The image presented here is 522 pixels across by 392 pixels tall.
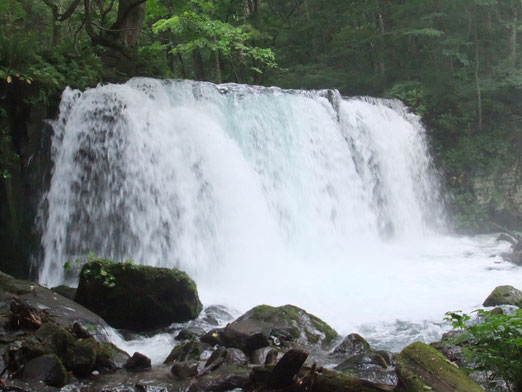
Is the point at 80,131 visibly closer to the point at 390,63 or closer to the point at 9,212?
the point at 9,212

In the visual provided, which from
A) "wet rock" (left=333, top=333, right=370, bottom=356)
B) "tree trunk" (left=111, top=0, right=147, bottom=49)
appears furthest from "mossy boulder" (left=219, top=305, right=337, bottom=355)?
"tree trunk" (left=111, top=0, right=147, bottom=49)

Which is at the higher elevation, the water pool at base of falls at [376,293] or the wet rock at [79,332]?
the wet rock at [79,332]

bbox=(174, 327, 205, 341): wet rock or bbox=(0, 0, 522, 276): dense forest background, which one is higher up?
bbox=(0, 0, 522, 276): dense forest background

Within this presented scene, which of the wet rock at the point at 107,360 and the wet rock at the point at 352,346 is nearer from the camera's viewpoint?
the wet rock at the point at 107,360

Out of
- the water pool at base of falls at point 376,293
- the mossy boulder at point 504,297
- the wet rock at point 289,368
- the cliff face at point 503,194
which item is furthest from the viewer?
the cliff face at point 503,194

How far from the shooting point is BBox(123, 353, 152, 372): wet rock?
4.57 metres

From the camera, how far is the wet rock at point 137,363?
15.0 ft

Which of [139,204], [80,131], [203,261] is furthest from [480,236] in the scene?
[80,131]

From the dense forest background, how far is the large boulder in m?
2.27

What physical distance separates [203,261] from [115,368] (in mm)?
4466

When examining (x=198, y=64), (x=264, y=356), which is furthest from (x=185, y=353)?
(x=198, y=64)

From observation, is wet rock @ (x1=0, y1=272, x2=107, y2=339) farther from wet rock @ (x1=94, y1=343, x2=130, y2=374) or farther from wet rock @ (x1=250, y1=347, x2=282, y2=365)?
wet rock @ (x1=250, y1=347, x2=282, y2=365)

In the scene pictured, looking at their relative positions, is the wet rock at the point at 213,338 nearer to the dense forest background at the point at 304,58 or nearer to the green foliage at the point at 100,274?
the green foliage at the point at 100,274

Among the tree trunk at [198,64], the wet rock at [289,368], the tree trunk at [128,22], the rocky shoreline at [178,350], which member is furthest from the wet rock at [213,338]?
the tree trunk at [198,64]
